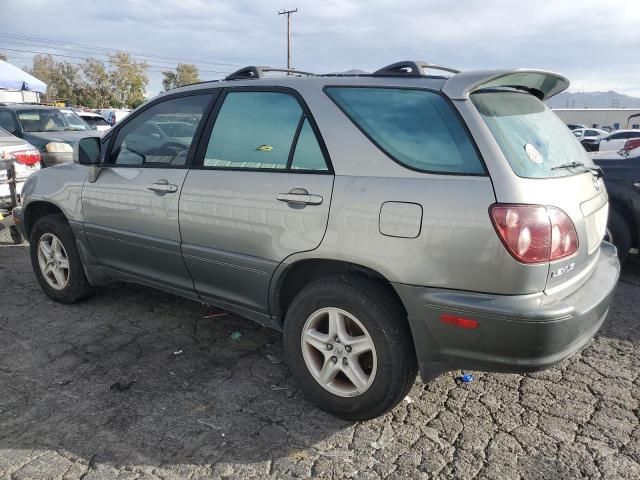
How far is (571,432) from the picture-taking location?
2688 millimetres

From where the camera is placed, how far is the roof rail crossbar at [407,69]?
2.77 metres

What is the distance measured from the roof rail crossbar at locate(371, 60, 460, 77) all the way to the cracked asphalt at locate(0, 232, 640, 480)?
179 centimetres

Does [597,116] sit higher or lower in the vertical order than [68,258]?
lower

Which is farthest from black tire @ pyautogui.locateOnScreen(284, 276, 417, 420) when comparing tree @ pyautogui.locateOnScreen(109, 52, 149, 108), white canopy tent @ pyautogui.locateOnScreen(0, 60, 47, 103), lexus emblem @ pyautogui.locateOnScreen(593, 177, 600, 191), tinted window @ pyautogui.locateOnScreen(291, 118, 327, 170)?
tree @ pyautogui.locateOnScreen(109, 52, 149, 108)

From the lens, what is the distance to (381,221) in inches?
96.5

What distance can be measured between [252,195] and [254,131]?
416 millimetres

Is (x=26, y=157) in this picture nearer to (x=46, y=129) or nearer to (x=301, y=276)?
(x=46, y=129)

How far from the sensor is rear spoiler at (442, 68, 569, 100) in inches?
96.8

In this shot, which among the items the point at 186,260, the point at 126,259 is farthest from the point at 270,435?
the point at 126,259

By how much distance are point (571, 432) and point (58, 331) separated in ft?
11.2

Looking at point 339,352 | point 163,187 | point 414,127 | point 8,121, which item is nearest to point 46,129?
point 8,121

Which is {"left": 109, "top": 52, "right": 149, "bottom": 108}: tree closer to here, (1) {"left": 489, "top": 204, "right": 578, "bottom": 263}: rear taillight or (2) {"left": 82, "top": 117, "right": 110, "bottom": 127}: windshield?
(2) {"left": 82, "top": 117, "right": 110, "bottom": 127}: windshield

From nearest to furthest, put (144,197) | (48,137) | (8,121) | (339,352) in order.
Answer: (339,352) < (144,197) < (48,137) < (8,121)

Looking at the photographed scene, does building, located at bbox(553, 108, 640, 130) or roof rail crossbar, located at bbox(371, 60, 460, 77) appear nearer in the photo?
roof rail crossbar, located at bbox(371, 60, 460, 77)
